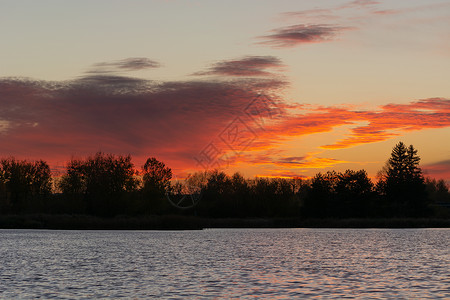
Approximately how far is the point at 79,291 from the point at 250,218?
117 metres

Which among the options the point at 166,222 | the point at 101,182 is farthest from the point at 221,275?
the point at 101,182

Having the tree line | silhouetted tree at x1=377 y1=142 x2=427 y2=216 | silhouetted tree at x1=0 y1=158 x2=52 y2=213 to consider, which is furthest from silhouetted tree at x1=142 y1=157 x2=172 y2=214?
silhouetted tree at x1=377 y1=142 x2=427 y2=216

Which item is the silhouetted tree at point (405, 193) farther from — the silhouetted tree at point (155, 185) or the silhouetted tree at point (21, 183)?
the silhouetted tree at point (21, 183)

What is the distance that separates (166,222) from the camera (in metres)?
111

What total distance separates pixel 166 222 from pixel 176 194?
37.4 meters

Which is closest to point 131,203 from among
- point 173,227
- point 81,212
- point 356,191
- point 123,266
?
point 81,212

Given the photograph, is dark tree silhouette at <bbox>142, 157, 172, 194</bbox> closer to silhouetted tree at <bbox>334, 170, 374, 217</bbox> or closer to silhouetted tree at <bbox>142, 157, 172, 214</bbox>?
silhouetted tree at <bbox>142, 157, 172, 214</bbox>

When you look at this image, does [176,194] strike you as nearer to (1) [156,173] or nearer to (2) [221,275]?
(1) [156,173]

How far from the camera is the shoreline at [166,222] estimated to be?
368ft

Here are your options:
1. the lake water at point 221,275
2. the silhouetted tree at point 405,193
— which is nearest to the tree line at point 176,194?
the silhouetted tree at point 405,193

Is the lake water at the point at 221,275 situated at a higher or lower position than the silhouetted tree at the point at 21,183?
lower

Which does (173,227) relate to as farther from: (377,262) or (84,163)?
(377,262)

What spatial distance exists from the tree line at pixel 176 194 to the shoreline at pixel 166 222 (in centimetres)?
298

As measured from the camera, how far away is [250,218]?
146000 millimetres
